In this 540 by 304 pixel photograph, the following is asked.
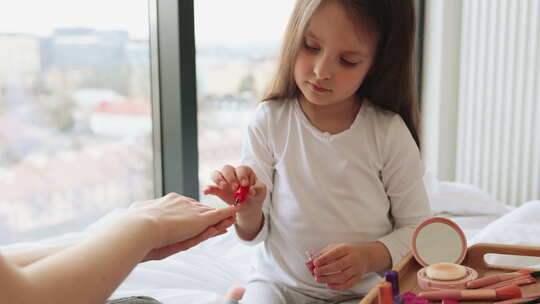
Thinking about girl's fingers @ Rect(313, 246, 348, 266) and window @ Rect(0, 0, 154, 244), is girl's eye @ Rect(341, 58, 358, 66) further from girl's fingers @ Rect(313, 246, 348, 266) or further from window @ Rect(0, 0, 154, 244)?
window @ Rect(0, 0, 154, 244)

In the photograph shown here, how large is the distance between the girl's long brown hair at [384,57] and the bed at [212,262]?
431 mm

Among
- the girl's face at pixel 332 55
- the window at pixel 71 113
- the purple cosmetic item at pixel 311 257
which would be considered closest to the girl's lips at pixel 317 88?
the girl's face at pixel 332 55

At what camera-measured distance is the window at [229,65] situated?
6.65 ft

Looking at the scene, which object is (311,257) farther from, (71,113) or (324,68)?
(71,113)

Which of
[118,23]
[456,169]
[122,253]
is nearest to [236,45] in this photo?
[118,23]

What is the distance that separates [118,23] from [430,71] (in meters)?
1.46

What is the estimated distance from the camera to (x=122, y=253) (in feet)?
2.21

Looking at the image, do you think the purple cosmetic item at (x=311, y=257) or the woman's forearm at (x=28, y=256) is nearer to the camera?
the woman's forearm at (x=28, y=256)

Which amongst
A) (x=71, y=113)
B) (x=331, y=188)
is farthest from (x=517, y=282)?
(x=71, y=113)

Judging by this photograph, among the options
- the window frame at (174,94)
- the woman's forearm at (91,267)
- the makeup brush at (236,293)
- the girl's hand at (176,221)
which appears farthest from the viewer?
the window frame at (174,94)

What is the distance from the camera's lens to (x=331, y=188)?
1167 millimetres

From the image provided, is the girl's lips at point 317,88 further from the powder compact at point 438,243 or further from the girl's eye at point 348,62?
the powder compact at point 438,243

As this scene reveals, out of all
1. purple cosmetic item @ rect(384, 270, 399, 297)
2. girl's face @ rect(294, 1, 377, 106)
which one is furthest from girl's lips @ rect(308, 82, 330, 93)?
purple cosmetic item @ rect(384, 270, 399, 297)

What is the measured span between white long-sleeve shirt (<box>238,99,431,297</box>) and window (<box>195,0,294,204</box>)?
0.80 meters
